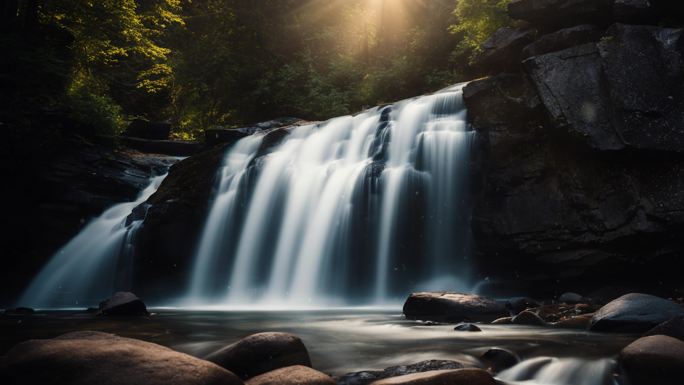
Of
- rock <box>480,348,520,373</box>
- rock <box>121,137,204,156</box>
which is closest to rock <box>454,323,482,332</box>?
rock <box>480,348,520,373</box>

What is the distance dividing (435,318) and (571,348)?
306 cm

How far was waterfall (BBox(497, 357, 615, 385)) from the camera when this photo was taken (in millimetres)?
4688

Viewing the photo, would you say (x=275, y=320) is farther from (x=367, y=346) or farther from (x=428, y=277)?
(x=428, y=277)

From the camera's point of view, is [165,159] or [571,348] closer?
[571,348]

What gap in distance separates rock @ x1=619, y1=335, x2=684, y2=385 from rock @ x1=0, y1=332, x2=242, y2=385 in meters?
3.42

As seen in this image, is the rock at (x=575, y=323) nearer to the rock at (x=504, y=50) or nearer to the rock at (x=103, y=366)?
the rock at (x=103, y=366)

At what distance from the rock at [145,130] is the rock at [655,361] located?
20.9 meters

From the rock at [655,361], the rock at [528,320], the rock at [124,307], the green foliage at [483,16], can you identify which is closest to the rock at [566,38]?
the green foliage at [483,16]

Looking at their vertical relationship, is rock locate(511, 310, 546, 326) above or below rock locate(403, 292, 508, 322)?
below

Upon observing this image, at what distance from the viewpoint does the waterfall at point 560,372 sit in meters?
4.69

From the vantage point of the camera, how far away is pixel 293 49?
30156mm

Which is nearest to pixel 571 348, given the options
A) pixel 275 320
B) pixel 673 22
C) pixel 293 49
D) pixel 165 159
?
pixel 275 320

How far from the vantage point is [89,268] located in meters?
14.7

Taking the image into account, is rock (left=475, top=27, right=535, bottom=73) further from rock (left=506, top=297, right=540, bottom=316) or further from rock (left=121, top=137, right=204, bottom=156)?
rock (left=121, top=137, right=204, bottom=156)
